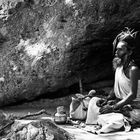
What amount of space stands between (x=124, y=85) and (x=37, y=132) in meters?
1.63

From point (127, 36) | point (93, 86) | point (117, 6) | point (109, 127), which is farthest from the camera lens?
point (93, 86)

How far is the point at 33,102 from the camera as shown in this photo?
24.8 feet

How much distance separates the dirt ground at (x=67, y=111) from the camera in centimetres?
476

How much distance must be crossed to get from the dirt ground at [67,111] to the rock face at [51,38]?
0.75 feet

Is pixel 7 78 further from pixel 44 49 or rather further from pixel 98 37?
pixel 98 37

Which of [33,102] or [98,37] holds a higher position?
[98,37]

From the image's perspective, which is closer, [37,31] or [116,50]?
[116,50]

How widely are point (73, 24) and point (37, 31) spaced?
2.60 ft

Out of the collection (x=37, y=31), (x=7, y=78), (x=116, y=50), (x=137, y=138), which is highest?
(x=37, y=31)

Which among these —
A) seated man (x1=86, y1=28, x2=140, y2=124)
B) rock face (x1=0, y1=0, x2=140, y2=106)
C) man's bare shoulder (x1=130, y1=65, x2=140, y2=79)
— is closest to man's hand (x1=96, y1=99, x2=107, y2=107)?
seated man (x1=86, y1=28, x2=140, y2=124)

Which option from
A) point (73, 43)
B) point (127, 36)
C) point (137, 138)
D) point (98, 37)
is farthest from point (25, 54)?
point (137, 138)

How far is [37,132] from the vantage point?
14.3 feet

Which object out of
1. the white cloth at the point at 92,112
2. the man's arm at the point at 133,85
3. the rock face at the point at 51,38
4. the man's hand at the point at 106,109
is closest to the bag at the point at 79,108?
the white cloth at the point at 92,112

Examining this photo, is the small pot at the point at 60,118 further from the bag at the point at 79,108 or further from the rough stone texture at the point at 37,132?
the rough stone texture at the point at 37,132
